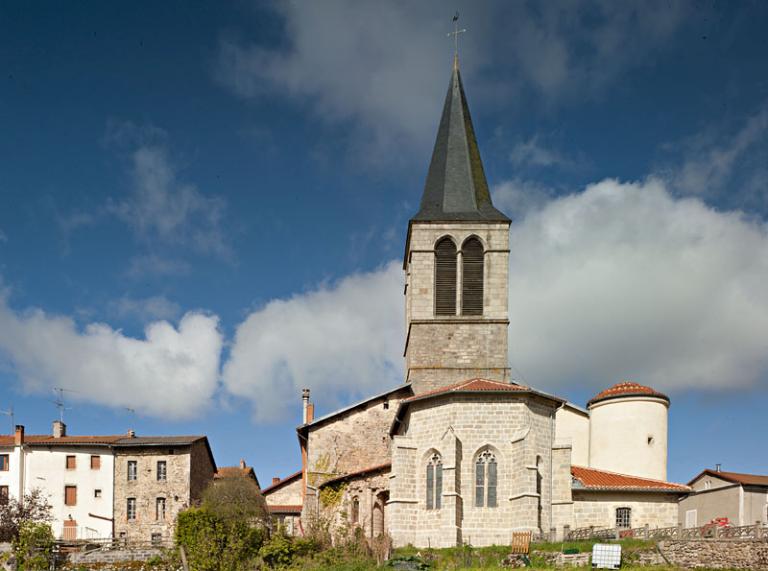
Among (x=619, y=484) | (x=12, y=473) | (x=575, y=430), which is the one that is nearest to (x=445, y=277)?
(x=575, y=430)

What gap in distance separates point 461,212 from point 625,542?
17.4m

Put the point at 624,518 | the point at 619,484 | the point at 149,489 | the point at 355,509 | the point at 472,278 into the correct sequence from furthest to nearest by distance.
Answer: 1. the point at 149,489
2. the point at 472,278
3. the point at 355,509
4. the point at 619,484
5. the point at 624,518

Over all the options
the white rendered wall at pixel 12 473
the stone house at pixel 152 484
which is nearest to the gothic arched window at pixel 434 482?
the stone house at pixel 152 484

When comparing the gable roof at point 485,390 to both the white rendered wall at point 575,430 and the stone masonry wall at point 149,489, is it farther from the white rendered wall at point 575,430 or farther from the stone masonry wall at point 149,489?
the stone masonry wall at point 149,489

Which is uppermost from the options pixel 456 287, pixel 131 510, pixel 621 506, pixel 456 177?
pixel 456 177

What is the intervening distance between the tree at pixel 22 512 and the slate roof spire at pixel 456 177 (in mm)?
23181

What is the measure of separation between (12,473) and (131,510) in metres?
6.68

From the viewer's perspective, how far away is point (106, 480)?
42.5 m

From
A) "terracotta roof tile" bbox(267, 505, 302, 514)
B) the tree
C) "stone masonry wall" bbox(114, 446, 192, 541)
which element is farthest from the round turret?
the tree

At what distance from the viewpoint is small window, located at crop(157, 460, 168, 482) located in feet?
140

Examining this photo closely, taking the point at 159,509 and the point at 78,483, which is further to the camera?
the point at 78,483

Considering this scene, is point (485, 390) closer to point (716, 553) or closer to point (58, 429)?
point (716, 553)

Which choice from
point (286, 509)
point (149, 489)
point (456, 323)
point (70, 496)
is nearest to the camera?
point (456, 323)

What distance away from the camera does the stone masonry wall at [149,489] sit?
137ft
